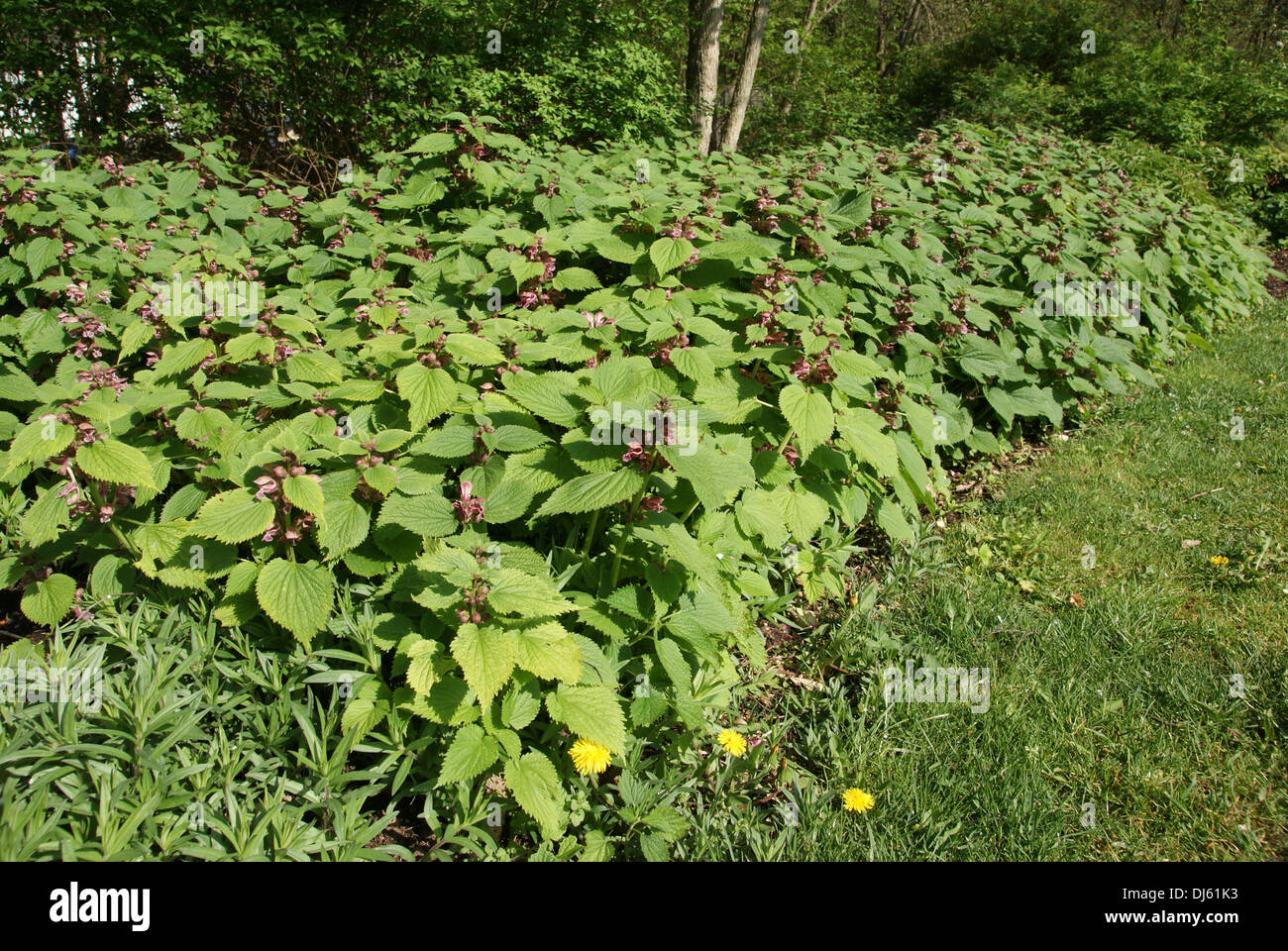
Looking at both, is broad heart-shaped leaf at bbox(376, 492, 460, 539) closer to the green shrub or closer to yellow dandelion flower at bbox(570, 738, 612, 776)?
the green shrub

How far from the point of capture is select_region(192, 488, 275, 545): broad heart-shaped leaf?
1.97m

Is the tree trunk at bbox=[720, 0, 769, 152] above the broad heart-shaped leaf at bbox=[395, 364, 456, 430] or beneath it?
above

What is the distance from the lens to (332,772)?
1874 millimetres

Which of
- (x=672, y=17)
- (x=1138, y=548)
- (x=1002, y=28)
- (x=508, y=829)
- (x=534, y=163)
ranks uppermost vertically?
(x=1002, y=28)

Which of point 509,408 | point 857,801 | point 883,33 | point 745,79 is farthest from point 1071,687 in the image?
point 883,33

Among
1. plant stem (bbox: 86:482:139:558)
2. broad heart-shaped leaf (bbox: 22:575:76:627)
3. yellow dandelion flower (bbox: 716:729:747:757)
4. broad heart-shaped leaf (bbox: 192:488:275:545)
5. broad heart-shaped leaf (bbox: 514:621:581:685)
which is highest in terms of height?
broad heart-shaped leaf (bbox: 192:488:275:545)

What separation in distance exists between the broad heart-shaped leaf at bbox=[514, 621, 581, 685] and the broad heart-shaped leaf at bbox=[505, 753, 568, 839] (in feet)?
0.76

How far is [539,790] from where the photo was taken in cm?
185

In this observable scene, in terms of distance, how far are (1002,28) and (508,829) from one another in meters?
16.5

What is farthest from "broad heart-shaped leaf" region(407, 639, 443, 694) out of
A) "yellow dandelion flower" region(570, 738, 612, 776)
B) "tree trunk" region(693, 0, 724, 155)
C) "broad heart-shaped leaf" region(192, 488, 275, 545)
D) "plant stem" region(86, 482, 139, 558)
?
"tree trunk" region(693, 0, 724, 155)

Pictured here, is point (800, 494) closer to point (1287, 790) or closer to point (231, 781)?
point (1287, 790)

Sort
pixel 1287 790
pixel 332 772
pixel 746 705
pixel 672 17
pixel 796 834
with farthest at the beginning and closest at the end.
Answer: pixel 672 17 → pixel 746 705 → pixel 1287 790 → pixel 796 834 → pixel 332 772

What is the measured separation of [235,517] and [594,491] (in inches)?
38.1
